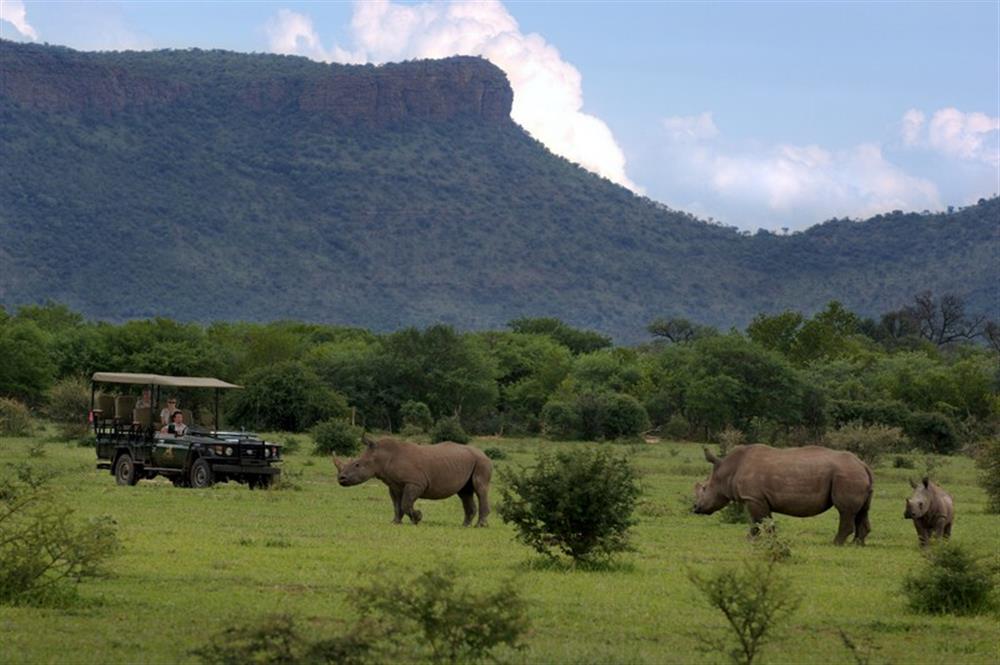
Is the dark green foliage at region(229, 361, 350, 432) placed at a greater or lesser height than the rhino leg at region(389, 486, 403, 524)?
greater

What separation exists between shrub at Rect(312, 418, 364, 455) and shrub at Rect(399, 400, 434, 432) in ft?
63.8

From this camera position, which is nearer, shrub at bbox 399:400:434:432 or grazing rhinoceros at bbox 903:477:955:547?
grazing rhinoceros at bbox 903:477:955:547

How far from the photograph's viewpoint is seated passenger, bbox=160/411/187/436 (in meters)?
31.2

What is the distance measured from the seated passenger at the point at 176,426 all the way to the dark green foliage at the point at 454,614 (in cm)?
2033

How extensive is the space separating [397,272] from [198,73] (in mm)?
45815

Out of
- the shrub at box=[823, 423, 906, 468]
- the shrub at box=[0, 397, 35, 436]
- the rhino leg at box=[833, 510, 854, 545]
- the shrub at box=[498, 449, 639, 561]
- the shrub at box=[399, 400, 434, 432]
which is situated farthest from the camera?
the shrub at box=[399, 400, 434, 432]

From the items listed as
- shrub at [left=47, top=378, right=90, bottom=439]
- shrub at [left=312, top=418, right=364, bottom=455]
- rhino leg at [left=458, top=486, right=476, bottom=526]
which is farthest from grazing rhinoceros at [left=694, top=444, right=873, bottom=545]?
shrub at [left=47, top=378, right=90, bottom=439]

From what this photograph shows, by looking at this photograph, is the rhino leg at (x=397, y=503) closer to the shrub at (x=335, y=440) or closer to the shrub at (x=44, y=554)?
the shrub at (x=44, y=554)

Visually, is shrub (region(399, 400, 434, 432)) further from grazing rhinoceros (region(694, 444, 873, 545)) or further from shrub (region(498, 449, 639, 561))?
shrub (region(498, 449, 639, 561))

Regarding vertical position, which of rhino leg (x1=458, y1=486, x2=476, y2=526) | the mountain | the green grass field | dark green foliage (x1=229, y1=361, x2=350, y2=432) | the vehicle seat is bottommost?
the green grass field

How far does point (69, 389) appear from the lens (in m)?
53.5

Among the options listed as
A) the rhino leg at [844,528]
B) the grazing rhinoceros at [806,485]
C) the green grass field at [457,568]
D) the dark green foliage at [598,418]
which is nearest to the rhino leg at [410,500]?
the green grass field at [457,568]

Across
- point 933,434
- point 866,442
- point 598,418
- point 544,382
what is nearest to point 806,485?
point 866,442

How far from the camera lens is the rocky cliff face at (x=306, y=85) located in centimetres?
16700
